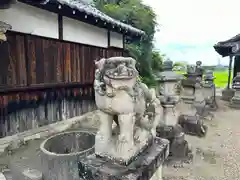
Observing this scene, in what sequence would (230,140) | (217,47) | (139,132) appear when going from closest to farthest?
(139,132) → (230,140) → (217,47)

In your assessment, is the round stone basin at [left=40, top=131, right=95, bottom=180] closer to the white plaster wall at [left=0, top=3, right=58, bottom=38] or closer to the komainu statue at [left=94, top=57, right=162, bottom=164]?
the komainu statue at [left=94, top=57, right=162, bottom=164]

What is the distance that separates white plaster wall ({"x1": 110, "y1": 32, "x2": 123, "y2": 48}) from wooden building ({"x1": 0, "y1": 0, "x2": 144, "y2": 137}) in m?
0.63

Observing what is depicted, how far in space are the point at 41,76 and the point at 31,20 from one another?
1302 mm

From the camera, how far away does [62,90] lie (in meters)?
5.07

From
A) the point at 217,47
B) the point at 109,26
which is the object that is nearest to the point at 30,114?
the point at 109,26

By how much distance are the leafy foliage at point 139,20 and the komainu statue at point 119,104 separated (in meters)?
7.35

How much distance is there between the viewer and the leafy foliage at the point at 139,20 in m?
8.96

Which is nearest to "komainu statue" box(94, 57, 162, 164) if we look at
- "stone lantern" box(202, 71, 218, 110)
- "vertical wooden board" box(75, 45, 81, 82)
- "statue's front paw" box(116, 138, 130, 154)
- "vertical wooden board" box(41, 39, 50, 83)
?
"statue's front paw" box(116, 138, 130, 154)

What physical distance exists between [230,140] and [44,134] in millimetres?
5374

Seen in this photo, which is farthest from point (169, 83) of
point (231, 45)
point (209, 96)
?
point (231, 45)

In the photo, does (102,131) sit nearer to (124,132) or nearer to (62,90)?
(124,132)

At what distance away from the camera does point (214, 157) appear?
4383mm

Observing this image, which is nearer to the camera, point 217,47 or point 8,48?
point 8,48

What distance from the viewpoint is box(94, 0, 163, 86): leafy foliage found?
29.4ft
